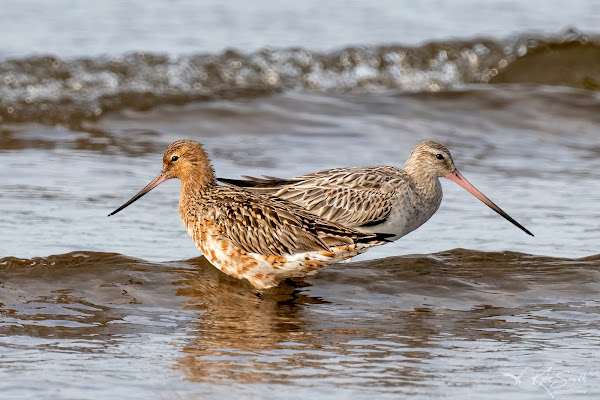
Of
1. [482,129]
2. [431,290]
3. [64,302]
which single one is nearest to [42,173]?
[64,302]

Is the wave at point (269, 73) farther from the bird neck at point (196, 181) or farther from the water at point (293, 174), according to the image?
the bird neck at point (196, 181)

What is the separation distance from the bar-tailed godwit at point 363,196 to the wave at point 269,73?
5.34 m

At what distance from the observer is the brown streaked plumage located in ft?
21.1

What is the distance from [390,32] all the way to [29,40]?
5.45 m

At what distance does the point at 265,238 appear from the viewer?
6.53 metres

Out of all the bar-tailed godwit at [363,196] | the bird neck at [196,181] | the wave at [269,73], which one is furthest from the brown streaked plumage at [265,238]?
the wave at [269,73]

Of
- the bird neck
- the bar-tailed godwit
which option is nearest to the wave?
the bar-tailed godwit

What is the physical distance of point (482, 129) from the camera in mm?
12766

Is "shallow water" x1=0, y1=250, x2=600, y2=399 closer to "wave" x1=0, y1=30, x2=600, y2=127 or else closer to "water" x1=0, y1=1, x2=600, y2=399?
"water" x1=0, y1=1, x2=600, y2=399

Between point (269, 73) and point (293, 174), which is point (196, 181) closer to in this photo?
point (293, 174)

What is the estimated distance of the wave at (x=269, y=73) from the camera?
43.3 ft

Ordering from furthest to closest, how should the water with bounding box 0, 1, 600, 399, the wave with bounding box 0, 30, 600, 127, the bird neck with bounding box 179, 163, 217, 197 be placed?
the wave with bounding box 0, 30, 600, 127, the bird neck with bounding box 179, 163, 217, 197, the water with bounding box 0, 1, 600, 399

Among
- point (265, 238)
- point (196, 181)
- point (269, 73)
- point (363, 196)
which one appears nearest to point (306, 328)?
point (265, 238)

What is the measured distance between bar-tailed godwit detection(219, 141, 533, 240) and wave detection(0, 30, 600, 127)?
5337 mm
